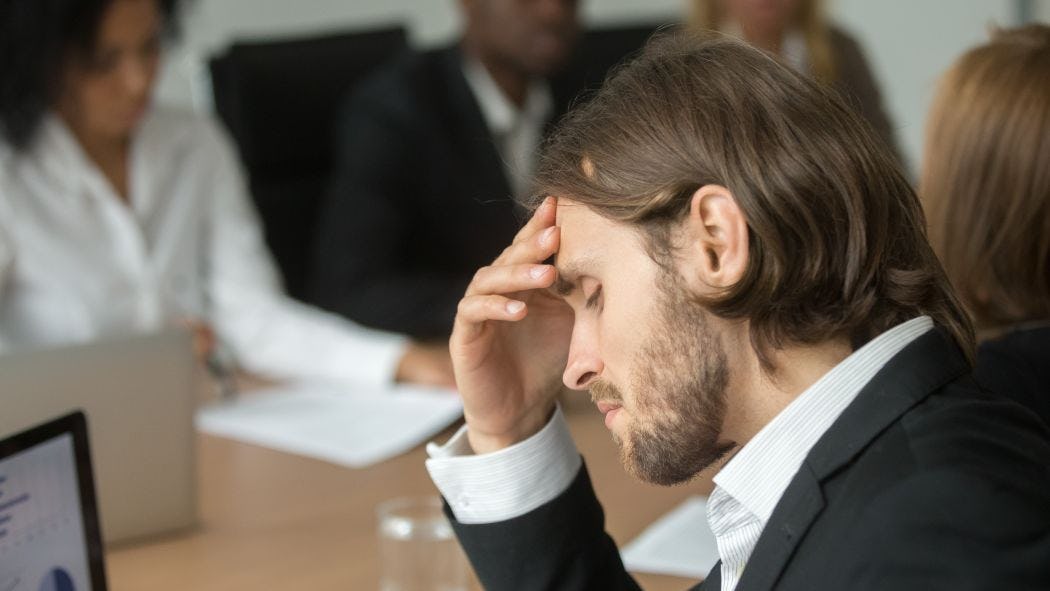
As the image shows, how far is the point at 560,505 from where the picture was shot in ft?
3.89

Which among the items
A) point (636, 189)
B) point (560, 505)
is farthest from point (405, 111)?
point (636, 189)

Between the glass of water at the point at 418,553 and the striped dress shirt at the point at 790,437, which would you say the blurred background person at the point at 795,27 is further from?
the striped dress shirt at the point at 790,437

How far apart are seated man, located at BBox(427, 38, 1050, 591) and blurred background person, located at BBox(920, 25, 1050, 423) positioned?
42 cm

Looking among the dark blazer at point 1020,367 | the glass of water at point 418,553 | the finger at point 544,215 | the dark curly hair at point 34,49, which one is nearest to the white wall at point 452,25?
the dark curly hair at point 34,49

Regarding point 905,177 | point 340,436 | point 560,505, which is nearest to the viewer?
point 905,177

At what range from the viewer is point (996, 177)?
4.53 ft

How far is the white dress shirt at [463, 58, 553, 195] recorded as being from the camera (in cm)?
290

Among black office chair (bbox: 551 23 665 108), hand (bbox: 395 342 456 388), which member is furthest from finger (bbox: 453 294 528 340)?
black office chair (bbox: 551 23 665 108)

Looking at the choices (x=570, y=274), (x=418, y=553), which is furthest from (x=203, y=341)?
(x=570, y=274)

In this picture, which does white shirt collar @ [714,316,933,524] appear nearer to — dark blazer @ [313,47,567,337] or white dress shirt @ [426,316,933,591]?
white dress shirt @ [426,316,933,591]

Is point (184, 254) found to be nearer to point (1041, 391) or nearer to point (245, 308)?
point (245, 308)

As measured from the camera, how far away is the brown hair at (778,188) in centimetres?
89

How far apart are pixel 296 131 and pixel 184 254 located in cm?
62

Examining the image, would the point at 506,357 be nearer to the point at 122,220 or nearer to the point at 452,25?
the point at 122,220
